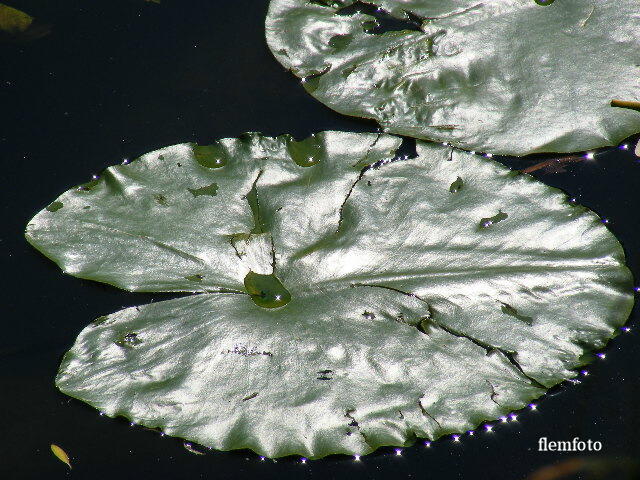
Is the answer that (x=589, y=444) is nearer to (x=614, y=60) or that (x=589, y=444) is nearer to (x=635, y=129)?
(x=635, y=129)

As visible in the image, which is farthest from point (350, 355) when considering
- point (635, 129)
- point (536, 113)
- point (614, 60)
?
point (614, 60)

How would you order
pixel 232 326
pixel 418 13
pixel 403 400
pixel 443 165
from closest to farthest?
pixel 403 400, pixel 232 326, pixel 443 165, pixel 418 13

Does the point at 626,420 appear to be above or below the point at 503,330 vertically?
below

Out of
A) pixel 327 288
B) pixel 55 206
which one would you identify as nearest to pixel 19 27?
pixel 55 206

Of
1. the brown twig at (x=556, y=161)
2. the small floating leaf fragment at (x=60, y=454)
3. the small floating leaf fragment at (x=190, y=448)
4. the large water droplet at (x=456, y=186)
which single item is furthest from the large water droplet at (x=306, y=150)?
the small floating leaf fragment at (x=60, y=454)

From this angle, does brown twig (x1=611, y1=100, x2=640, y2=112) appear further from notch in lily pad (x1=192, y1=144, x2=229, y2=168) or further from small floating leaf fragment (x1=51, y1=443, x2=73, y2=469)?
small floating leaf fragment (x1=51, y1=443, x2=73, y2=469)

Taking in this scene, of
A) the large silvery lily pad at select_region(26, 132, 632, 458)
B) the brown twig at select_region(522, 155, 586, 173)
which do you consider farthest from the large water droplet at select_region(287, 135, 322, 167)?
the brown twig at select_region(522, 155, 586, 173)
